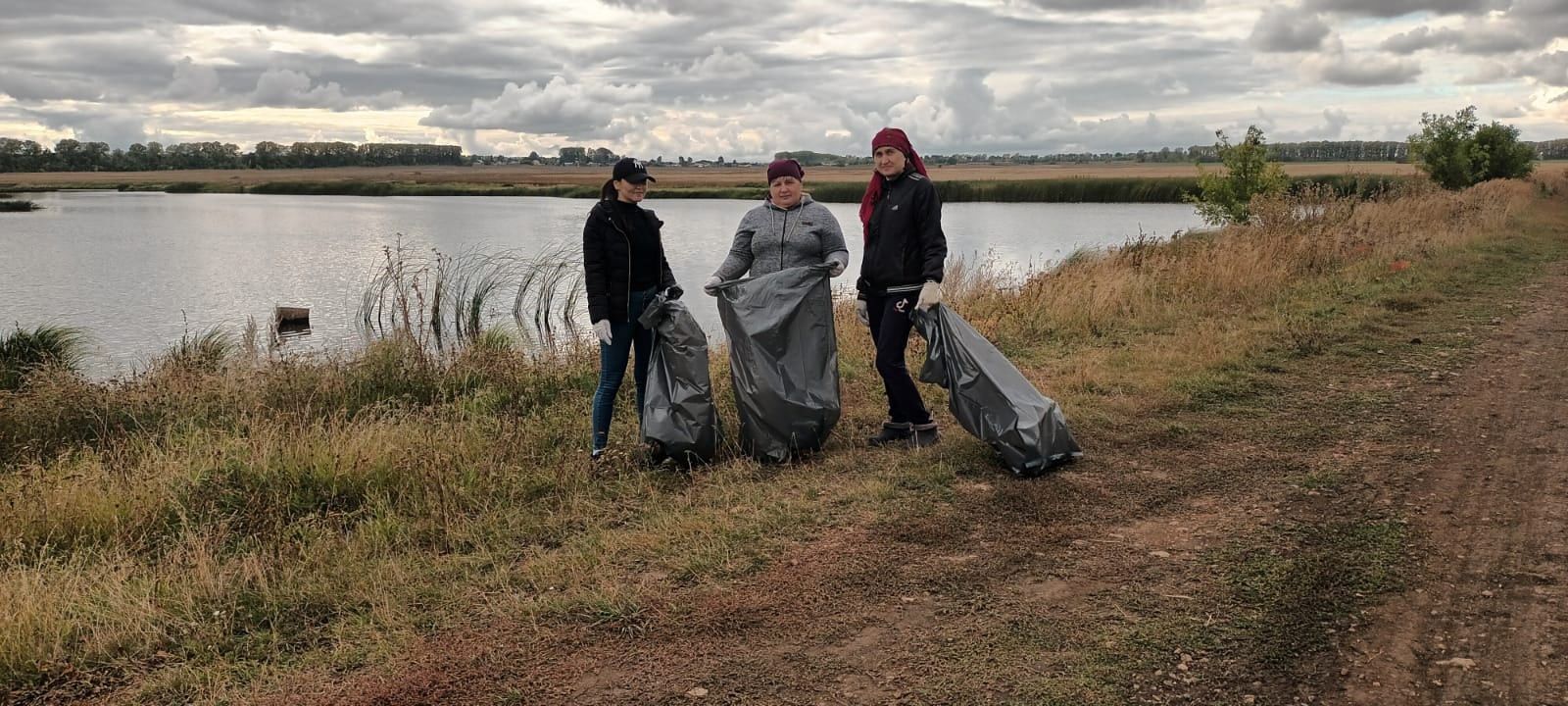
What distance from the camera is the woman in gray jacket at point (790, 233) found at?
200 inches

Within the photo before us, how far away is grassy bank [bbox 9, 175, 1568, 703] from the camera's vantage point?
3.13 metres

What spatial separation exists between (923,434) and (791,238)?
1.25 meters

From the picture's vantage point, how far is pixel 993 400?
15.5 feet

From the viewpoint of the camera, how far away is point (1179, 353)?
24.3 ft

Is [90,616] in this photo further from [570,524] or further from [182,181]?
[182,181]

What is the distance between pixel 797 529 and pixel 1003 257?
712 inches

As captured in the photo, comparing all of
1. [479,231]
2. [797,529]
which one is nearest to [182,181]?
[479,231]

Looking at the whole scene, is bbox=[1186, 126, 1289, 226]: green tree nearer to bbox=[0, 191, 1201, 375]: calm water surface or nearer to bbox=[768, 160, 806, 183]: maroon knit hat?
bbox=[0, 191, 1201, 375]: calm water surface

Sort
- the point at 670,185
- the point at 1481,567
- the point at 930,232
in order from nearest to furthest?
the point at 1481,567, the point at 930,232, the point at 670,185

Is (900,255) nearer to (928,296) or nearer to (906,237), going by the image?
(906,237)

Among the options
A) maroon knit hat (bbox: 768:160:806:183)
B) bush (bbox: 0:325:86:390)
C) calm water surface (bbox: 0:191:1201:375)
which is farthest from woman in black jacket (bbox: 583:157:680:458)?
bush (bbox: 0:325:86:390)

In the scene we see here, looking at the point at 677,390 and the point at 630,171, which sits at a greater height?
the point at 630,171

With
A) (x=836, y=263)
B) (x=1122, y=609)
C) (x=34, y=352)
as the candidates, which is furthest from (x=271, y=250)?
(x=1122, y=609)

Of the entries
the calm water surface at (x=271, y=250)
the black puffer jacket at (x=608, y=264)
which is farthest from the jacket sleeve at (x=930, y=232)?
the calm water surface at (x=271, y=250)
